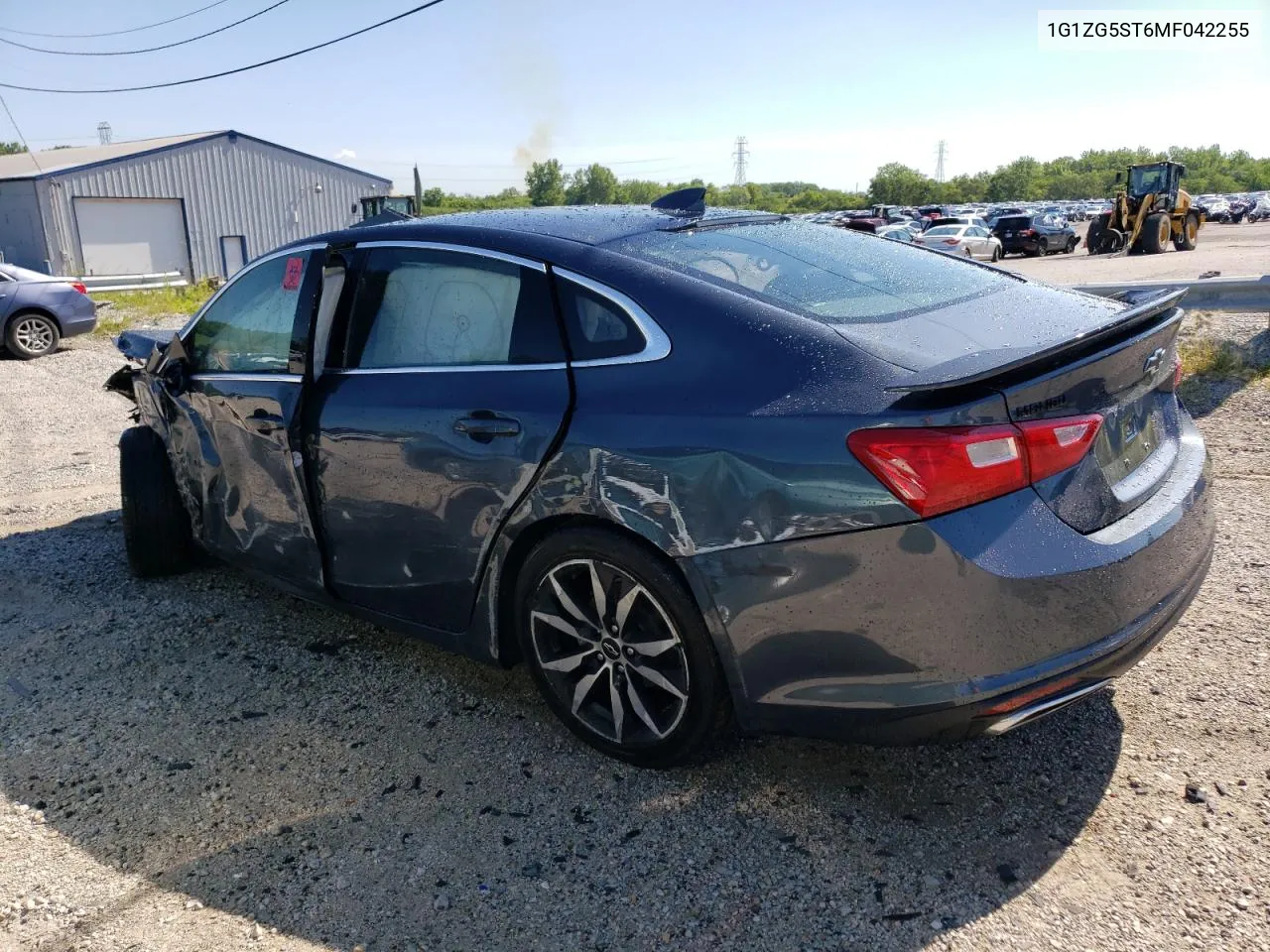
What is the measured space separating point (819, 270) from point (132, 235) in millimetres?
37446

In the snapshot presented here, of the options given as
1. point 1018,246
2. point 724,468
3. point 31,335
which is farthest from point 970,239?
point 724,468

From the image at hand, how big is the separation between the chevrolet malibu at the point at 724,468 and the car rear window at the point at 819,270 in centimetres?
2

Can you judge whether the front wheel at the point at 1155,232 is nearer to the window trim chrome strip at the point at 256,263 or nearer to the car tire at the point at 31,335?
the car tire at the point at 31,335

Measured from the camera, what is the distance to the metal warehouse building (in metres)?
32.9

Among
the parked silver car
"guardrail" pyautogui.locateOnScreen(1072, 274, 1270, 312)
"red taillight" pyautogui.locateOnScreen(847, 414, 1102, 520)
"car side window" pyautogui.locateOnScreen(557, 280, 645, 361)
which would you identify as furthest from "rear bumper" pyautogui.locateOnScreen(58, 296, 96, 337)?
"red taillight" pyautogui.locateOnScreen(847, 414, 1102, 520)

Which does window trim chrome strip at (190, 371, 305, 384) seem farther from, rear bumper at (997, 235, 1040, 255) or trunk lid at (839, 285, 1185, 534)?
rear bumper at (997, 235, 1040, 255)

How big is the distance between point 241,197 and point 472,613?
38.6 meters

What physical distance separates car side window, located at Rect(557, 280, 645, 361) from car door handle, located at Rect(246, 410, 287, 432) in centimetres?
131

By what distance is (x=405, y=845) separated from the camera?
2.76 m

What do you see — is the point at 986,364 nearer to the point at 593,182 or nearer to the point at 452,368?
the point at 452,368

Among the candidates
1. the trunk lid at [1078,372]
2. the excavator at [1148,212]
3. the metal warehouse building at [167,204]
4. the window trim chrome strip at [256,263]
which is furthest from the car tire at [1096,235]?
the window trim chrome strip at [256,263]

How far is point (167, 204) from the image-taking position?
35.6 m

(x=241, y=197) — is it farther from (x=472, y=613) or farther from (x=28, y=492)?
(x=472, y=613)

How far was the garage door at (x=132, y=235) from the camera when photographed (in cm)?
3375
